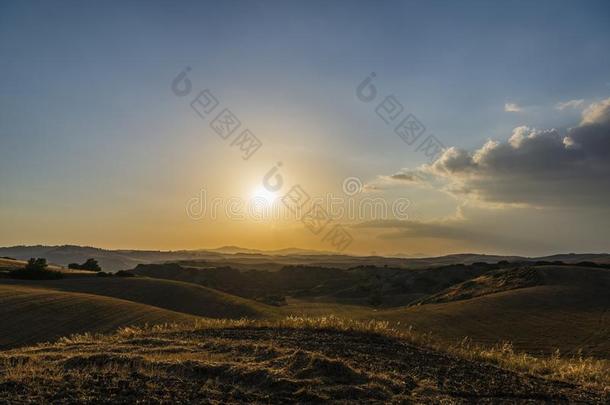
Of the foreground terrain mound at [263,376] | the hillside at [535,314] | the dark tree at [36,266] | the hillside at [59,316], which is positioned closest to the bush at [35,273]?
the dark tree at [36,266]

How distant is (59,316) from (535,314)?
32.4 metres

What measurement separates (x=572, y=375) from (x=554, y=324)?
869 inches

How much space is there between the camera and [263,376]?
30.2ft

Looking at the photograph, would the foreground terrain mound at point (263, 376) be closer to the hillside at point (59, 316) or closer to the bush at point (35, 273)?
the hillside at point (59, 316)

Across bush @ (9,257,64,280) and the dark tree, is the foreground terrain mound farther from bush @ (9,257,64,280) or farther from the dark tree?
the dark tree

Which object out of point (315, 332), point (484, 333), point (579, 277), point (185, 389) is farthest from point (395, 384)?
point (579, 277)

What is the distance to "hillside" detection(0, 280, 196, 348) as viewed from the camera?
86.2ft

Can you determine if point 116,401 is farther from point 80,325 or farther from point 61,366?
point 80,325

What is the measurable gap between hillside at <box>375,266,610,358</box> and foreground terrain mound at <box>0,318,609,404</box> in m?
16.2

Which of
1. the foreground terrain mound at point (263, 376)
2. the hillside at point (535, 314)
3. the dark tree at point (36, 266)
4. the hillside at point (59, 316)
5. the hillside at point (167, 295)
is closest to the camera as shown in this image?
the foreground terrain mound at point (263, 376)

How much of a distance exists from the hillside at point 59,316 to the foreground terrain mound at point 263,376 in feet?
49.8

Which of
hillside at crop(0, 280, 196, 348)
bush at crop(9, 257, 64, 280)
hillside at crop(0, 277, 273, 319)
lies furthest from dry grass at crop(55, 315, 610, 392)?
bush at crop(9, 257, 64, 280)

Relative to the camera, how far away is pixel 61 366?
9852 mm

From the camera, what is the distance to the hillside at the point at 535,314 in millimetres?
27000
